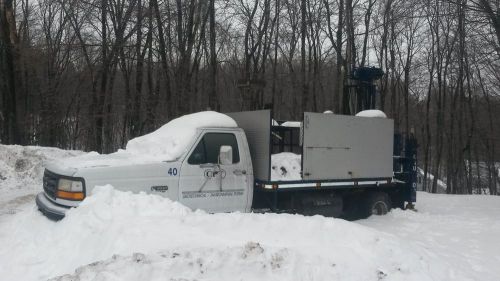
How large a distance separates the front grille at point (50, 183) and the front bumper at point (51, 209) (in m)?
0.12

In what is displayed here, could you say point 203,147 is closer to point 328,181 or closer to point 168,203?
point 168,203

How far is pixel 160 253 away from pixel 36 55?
27266 millimetres

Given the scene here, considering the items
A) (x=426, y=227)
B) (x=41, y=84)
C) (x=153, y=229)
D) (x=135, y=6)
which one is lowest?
(x=426, y=227)

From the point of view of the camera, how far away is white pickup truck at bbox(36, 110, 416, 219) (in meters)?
6.71

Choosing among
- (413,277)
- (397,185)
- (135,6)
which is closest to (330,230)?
(413,277)

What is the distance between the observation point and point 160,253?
4.88 meters

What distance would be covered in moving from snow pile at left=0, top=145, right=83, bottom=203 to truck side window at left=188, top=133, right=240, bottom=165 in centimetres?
854

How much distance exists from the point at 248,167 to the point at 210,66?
2168 centimetres

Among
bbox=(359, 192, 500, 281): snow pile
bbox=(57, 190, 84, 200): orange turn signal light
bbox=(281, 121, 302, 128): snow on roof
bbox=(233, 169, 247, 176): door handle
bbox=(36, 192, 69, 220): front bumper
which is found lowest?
bbox=(359, 192, 500, 281): snow pile

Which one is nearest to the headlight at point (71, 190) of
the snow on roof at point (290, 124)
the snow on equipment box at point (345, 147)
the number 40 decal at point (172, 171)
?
the number 40 decal at point (172, 171)

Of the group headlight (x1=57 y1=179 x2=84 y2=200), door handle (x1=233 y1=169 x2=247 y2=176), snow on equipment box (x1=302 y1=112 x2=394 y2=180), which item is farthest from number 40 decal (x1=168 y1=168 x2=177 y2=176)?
snow on equipment box (x1=302 y1=112 x2=394 y2=180)

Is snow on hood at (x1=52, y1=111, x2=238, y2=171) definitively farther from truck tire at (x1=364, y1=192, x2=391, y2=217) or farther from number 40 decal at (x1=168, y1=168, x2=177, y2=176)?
truck tire at (x1=364, y1=192, x2=391, y2=217)

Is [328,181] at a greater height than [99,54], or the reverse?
[99,54]

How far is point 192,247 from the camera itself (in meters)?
5.08
